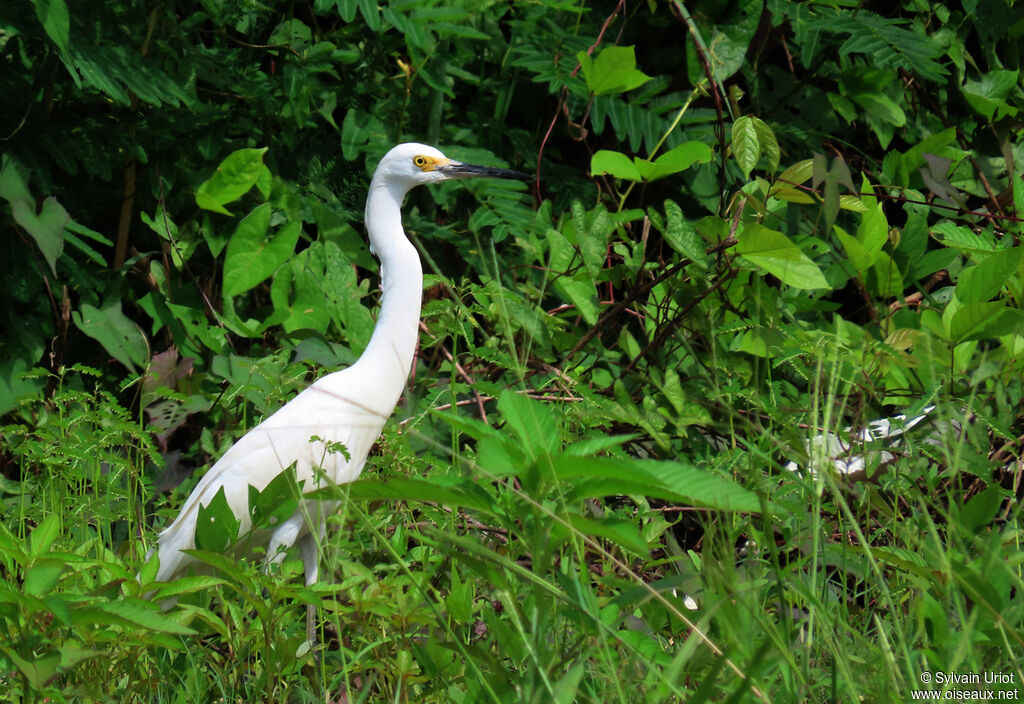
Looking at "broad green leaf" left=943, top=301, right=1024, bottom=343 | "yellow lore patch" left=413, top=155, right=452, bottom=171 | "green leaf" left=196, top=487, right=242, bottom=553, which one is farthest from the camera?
"yellow lore patch" left=413, top=155, right=452, bottom=171

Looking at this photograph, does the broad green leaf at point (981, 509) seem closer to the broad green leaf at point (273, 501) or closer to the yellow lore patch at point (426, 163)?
the broad green leaf at point (273, 501)

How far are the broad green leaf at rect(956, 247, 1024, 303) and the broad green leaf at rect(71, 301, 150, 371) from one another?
7.42 ft

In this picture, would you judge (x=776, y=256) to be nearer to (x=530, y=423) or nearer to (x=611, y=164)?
(x=611, y=164)

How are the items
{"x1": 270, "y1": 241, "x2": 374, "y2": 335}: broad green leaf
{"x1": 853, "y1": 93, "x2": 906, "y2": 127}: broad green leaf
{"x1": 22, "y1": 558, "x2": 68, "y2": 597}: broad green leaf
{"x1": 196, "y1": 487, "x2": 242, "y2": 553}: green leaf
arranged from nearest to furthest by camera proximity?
1. {"x1": 22, "y1": 558, "x2": 68, "y2": 597}: broad green leaf
2. {"x1": 196, "y1": 487, "x2": 242, "y2": 553}: green leaf
3. {"x1": 270, "y1": 241, "x2": 374, "y2": 335}: broad green leaf
4. {"x1": 853, "y1": 93, "x2": 906, "y2": 127}: broad green leaf

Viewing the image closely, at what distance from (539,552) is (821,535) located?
0.80 meters

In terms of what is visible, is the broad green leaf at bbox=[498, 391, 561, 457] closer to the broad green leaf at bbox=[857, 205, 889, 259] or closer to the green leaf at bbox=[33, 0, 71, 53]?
the broad green leaf at bbox=[857, 205, 889, 259]

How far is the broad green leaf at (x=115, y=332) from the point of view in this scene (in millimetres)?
2961

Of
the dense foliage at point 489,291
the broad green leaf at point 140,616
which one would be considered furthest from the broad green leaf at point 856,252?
the broad green leaf at point 140,616

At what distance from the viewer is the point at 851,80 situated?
3.31 m

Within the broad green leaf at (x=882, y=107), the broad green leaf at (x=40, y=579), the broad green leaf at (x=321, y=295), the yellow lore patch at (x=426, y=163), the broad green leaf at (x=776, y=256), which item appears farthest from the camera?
the broad green leaf at (x=882, y=107)

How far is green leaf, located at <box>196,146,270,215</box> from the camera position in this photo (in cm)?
303

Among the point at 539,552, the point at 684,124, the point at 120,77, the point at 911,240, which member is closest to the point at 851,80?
the point at 684,124

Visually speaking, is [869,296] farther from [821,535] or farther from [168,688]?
[168,688]

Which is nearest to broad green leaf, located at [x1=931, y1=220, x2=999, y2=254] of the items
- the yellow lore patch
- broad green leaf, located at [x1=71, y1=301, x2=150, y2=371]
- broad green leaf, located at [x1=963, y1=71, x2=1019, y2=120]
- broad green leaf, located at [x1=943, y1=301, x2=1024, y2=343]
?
broad green leaf, located at [x1=943, y1=301, x2=1024, y2=343]
